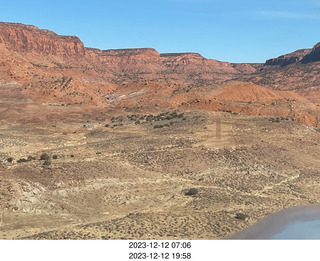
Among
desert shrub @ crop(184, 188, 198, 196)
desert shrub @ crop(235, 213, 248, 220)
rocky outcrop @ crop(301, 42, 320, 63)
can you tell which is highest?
rocky outcrop @ crop(301, 42, 320, 63)

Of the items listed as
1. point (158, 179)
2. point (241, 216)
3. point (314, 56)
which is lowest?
point (241, 216)

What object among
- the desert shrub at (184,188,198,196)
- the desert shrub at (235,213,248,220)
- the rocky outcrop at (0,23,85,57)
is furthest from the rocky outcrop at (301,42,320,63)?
the desert shrub at (235,213,248,220)

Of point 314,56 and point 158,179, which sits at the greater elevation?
point 314,56

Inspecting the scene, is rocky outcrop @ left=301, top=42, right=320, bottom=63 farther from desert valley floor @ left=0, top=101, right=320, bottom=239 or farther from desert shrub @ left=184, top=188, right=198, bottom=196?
desert shrub @ left=184, top=188, right=198, bottom=196

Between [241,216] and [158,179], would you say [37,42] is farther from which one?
[241,216]

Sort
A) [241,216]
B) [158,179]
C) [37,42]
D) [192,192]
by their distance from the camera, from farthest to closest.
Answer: [37,42] → [158,179] → [192,192] → [241,216]

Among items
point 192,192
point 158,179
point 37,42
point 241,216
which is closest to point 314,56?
point 37,42

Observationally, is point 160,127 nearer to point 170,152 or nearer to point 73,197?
point 170,152

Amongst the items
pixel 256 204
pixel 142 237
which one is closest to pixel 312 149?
pixel 256 204
